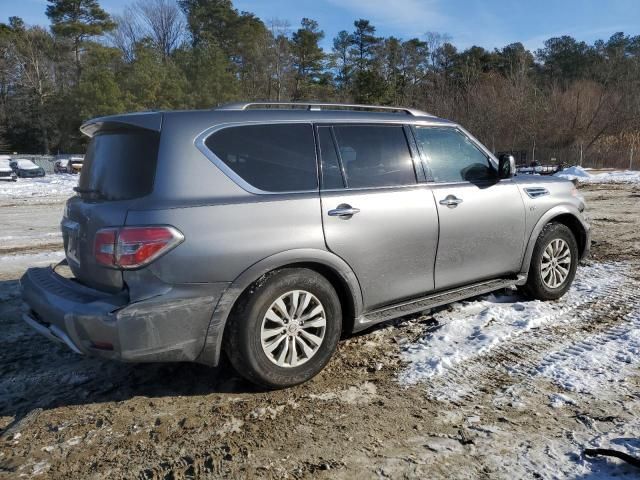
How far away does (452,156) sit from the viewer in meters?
4.50

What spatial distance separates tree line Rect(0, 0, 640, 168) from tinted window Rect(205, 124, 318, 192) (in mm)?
34500

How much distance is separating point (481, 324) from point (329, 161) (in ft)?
6.39

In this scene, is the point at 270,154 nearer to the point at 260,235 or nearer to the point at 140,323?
the point at 260,235

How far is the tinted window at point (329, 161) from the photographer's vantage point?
3666 millimetres

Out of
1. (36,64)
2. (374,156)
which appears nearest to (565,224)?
(374,156)

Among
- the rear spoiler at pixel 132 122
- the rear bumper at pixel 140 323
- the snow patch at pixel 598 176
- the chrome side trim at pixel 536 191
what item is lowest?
the rear bumper at pixel 140 323

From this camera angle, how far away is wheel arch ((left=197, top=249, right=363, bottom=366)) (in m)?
3.16

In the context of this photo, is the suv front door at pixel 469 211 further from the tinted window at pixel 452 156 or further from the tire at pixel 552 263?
the tire at pixel 552 263

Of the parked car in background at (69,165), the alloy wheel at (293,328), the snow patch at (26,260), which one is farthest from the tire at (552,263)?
the parked car in background at (69,165)

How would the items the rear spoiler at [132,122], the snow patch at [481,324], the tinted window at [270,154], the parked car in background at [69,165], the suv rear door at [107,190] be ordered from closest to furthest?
the suv rear door at [107,190] → the rear spoiler at [132,122] → the tinted window at [270,154] → the snow patch at [481,324] → the parked car in background at [69,165]

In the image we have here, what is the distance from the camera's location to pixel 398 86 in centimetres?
5553

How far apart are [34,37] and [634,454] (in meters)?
69.0

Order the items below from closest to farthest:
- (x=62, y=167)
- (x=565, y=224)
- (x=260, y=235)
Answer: (x=260, y=235), (x=565, y=224), (x=62, y=167)

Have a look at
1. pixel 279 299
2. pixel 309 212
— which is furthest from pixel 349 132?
pixel 279 299
